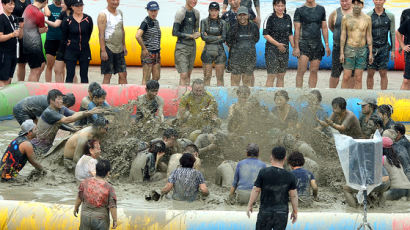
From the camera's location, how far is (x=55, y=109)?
399 inches

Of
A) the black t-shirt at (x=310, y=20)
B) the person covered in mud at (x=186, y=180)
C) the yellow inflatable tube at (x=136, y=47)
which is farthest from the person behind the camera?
the yellow inflatable tube at (x=136, y=47)

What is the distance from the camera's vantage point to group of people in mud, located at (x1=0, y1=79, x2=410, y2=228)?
277 inches

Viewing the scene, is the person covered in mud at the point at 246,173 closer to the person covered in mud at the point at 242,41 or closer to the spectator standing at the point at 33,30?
the person covered in mud at the point at 242,41

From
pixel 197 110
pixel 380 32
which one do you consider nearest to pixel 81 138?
pixel 197 110

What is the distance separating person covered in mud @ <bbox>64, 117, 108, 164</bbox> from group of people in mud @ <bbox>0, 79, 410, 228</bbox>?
13 mm

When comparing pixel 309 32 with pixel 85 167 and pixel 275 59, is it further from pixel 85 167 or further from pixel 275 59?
pixel 85 167

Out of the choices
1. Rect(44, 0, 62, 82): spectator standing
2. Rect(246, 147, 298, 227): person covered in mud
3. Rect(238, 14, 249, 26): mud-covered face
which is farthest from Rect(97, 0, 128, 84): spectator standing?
Rect(246, 147, 298, 227): person covered in mud

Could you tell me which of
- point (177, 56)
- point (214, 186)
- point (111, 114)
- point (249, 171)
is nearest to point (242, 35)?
point (177, 56)

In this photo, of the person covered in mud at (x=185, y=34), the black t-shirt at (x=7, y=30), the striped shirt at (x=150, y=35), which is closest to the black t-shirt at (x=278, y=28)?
the person covered in mud at (x=185, y=34)

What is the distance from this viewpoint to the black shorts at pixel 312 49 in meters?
13.1

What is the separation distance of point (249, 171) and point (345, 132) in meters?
3.13

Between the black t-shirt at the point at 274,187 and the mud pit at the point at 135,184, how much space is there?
1534mm

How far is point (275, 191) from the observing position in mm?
6770

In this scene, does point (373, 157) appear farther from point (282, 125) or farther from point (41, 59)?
point (41, 59)
